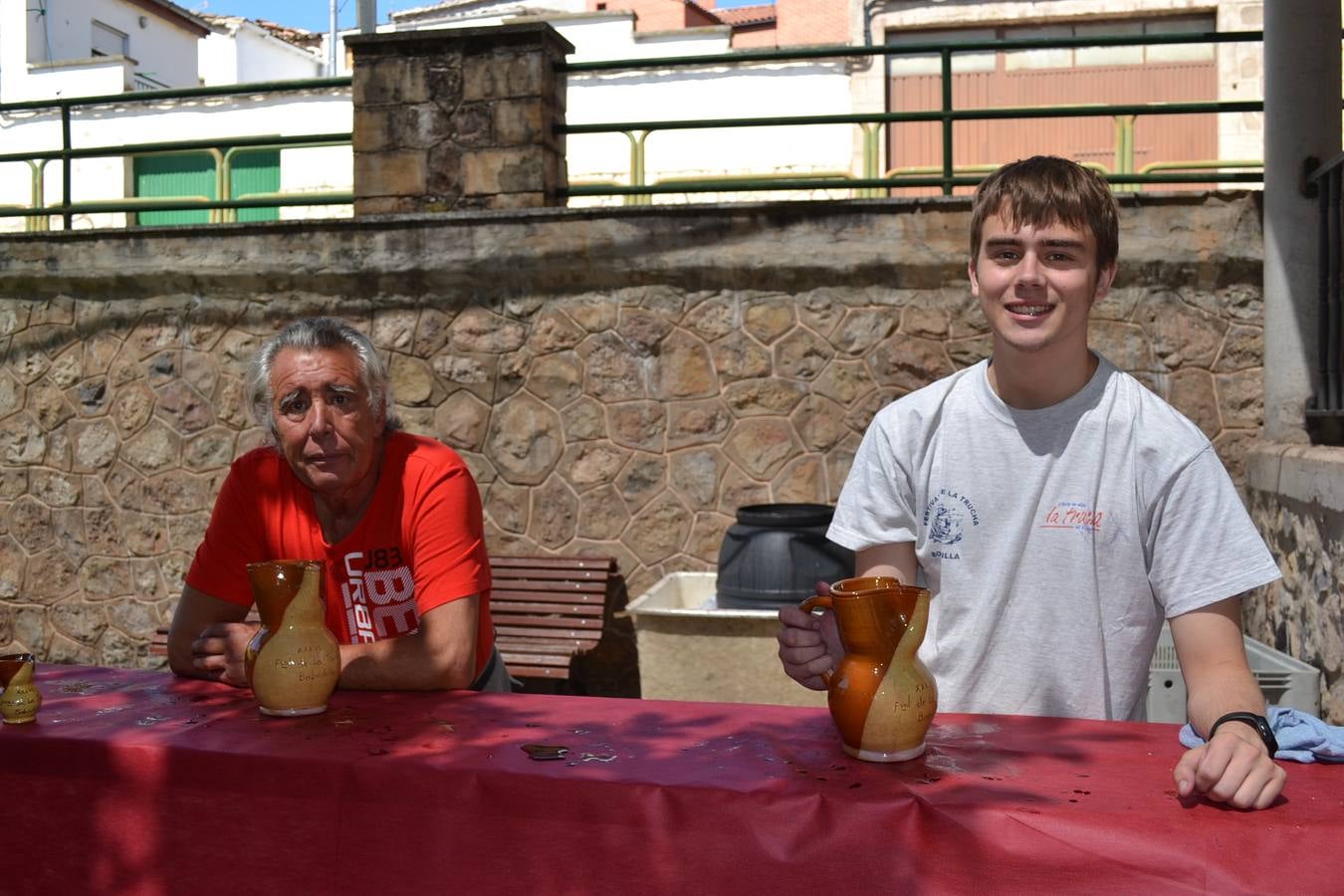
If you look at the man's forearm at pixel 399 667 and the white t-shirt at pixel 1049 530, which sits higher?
the white t-shirt at pixel 1049 530

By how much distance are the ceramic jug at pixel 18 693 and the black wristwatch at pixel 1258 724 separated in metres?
1.92

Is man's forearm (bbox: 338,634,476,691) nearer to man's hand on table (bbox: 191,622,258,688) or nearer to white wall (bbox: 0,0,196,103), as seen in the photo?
man's hand on table (bbox: 191,622,258,688)

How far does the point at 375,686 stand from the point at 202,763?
507mm

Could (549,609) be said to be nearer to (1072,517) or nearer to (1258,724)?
(1072,517)

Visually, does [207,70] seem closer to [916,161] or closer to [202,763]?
[916,161]

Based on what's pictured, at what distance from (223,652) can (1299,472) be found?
13.0 ft

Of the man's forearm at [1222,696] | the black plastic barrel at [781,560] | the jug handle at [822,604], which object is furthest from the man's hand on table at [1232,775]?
the black plastic barrel at [781,560]

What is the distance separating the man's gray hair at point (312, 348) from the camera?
2.67 m

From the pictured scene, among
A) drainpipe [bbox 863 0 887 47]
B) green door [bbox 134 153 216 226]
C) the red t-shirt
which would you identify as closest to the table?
the red t-shirt

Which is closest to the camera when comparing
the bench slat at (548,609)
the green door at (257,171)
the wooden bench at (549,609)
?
the wooden bench at (549,609)

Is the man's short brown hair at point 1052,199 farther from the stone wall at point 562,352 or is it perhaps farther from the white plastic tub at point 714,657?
the stone wall at point 562,352

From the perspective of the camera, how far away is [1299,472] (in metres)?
4.59

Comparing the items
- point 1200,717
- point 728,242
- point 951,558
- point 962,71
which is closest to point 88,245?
point 728,242

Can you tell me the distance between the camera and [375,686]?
234cm
